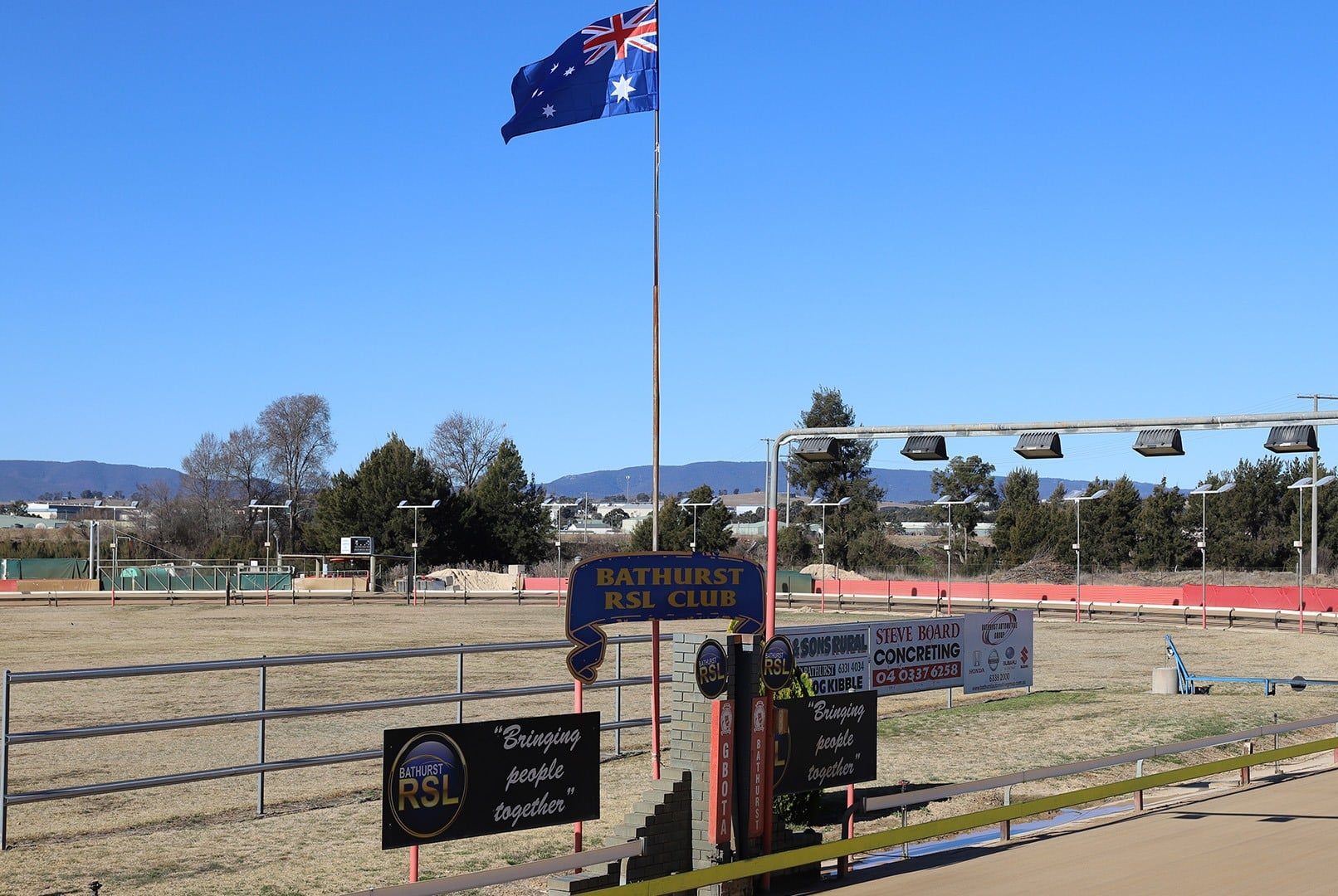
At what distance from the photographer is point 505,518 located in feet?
355

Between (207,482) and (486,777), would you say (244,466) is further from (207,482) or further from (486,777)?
(486,777)

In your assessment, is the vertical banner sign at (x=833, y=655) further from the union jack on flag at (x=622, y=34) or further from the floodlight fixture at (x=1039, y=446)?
the union jack on flag at (x=622, y=34)

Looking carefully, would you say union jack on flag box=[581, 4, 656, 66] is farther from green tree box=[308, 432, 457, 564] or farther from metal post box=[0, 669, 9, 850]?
green tree box=[308, 432, 457, 564]

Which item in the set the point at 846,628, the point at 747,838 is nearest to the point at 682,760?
the point at 747,838

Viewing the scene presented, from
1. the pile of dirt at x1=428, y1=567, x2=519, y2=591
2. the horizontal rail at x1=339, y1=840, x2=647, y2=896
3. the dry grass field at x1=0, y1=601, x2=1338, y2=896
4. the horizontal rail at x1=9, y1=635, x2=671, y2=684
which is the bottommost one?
the pile of dirt at x1=428, y1=567, x2=519, y2=591

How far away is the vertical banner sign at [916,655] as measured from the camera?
2009 centimetres

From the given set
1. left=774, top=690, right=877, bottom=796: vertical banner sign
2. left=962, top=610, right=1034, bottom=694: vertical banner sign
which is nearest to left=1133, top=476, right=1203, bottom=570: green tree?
left=962, top=610, right=1034, bottom=694: vertical banner sign

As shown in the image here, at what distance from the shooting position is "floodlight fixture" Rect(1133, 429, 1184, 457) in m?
19.0

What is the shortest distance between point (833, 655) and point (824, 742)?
24.0 feet

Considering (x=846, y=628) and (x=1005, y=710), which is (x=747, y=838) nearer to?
(x=846, y=628)

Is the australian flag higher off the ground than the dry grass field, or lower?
→ higher

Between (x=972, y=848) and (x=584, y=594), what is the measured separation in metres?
4.58

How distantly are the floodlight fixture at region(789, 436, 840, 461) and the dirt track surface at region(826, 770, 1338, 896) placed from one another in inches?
292

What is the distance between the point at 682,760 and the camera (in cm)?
1041
